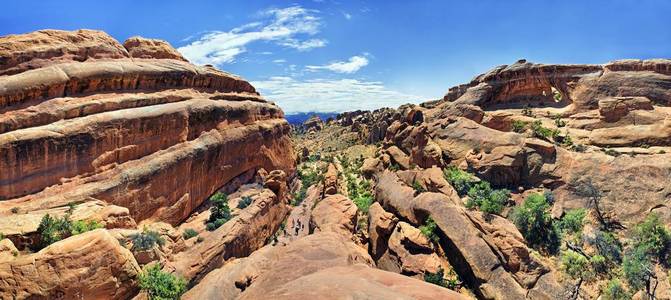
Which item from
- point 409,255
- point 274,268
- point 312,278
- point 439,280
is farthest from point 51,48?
point 439,280

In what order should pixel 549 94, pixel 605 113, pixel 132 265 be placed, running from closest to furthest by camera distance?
pixel 132 265 < pixel 605 113 < pixel 549 94

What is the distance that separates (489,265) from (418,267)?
5.30 meters

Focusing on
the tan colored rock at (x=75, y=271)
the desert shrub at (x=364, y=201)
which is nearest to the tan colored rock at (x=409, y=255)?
the desert shrub at (x=364, y=201)

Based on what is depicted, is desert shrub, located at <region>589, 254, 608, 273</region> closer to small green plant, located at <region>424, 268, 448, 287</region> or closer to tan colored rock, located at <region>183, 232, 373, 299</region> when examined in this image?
small green plant, located at <region>424, 268, 448, 287</region>

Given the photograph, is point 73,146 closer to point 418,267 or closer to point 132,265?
point 132,265

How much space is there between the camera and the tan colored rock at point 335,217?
116 feet

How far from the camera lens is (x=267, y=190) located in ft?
159

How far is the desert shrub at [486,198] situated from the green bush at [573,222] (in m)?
5.58

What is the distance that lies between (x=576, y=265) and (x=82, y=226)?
38.4 m

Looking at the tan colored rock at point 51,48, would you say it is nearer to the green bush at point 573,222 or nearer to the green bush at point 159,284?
the green bush at point 159,284

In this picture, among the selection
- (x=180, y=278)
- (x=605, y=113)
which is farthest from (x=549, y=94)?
(x=180, y=278)

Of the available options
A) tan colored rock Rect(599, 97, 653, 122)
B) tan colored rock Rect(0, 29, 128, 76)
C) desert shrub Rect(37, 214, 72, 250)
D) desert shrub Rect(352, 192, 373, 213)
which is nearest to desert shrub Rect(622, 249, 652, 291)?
tan colored rock Rect(599, 97, 653, 122)

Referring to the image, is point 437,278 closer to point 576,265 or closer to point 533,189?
point 576,265

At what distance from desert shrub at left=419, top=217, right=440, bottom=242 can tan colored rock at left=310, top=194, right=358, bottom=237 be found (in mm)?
7743
